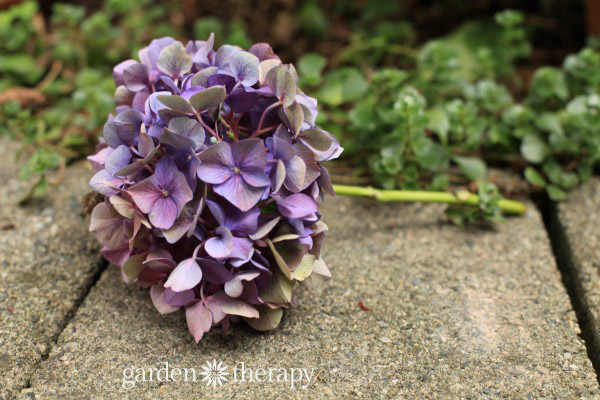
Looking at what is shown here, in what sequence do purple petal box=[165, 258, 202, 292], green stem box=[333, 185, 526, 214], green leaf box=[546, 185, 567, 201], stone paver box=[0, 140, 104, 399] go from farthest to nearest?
green leaf box=[546, 185, 567, 201] → green stem box=[333, 185, 526, 214] → stone paver box=[0, 140, 104, 399] → purple petal box=[165, 258, 202, 292]

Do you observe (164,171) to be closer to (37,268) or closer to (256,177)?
(256,177)

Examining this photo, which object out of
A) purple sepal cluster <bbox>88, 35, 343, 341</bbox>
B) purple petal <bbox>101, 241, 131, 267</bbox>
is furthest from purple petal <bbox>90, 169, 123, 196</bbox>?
purple petal <bbox>101, 241, 131, 267</bbox>

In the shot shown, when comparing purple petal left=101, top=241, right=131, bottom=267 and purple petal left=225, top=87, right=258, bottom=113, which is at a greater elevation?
purple petal left=225, top=87, right=258, bottom=113

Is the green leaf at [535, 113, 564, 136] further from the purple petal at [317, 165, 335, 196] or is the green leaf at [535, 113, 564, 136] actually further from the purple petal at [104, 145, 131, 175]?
the purple petal at [104, 145, 131, 175]

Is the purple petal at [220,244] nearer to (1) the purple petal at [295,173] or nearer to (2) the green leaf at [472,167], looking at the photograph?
(1) the purple petal at [295,173]

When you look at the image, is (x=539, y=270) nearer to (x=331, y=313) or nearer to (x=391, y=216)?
(x=391, y=216)

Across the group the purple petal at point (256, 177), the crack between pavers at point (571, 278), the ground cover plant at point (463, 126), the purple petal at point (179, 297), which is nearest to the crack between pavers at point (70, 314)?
the purple petal at point (179, 297)

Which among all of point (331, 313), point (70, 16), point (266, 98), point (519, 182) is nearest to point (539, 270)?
point (519, 182)
